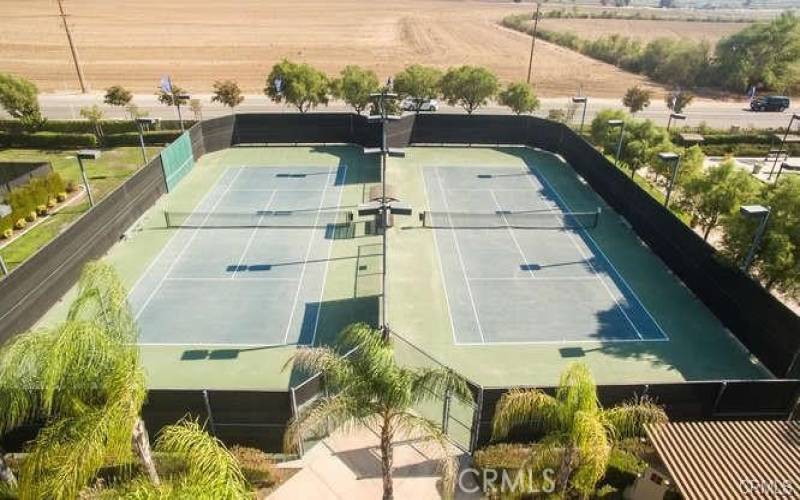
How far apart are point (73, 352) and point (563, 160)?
32943mm

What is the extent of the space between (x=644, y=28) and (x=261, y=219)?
12429cm

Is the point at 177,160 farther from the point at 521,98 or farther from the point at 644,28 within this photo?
the point at 644,28

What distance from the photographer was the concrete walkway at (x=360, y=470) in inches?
492

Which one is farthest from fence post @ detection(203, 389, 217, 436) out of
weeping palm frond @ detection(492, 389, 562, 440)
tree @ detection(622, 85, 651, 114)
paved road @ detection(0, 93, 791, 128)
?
tree @ detection(622, 85, 651, 114)

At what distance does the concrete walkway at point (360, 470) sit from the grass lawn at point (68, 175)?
55.5 ft

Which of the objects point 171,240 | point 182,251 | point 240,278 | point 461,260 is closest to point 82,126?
point 171,240

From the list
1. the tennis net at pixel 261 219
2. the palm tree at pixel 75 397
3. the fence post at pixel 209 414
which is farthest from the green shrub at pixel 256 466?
the tennis net at pixel 261 219

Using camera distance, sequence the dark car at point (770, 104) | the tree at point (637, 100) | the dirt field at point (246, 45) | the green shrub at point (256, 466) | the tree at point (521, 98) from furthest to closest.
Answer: the dirt field at point (246, 45), the dark car at point (770, 104), the tree at point (637, 100), the tree at point (521, 98), the green shrub at point (256, 466)

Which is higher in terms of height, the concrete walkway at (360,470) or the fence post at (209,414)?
the fence post at (209,414)

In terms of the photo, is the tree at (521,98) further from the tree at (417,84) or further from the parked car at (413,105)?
the parked car at (413,105)

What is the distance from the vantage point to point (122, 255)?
77.2 feet

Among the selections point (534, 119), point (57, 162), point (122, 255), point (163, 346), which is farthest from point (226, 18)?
point (163, 346)

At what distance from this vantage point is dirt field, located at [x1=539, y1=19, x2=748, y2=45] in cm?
10956

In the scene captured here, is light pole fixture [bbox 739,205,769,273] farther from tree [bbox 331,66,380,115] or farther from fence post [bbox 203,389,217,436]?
tree [bbox 331,66,380,115]
